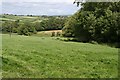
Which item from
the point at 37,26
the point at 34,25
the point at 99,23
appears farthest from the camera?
the point at 37,26

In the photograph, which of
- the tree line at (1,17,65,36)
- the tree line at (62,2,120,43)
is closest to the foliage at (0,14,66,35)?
the tree line at (1,17,65,36)

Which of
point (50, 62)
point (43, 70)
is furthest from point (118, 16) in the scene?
point (43, 70)

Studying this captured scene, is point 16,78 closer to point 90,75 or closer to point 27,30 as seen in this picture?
point 90,75

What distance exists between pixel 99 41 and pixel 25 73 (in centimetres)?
3471

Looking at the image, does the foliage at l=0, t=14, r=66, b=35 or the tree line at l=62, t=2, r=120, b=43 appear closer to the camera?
the tree line at l=62, t=2, r=120, b=43

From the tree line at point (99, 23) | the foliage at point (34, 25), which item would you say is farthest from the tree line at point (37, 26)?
the tree line at point (99, 23)

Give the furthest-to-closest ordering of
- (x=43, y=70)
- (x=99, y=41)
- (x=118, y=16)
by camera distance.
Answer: (x=99, y=41) → (x=118, y=16) → (x=43, y=70)

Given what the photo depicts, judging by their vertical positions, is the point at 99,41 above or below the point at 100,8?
below

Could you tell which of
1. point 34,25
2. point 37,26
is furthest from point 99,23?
point 37,26

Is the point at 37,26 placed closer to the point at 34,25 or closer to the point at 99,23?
the point at 34,25

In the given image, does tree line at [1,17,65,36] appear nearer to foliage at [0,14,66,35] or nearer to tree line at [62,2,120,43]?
foliage at [0,14,66,35]

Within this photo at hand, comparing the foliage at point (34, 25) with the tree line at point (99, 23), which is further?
the foliage at point (34, 25)

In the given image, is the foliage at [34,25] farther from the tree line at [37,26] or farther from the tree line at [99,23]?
the tree line at [99,23]

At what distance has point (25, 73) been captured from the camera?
11.5 meters
